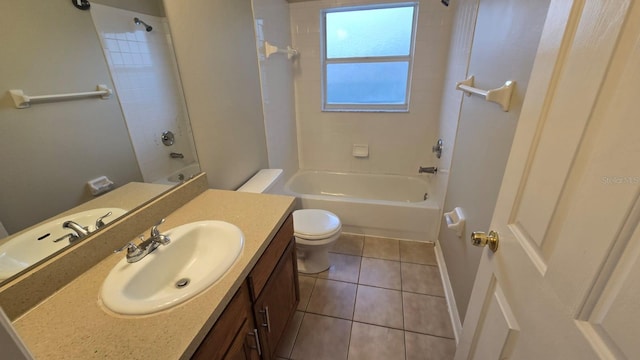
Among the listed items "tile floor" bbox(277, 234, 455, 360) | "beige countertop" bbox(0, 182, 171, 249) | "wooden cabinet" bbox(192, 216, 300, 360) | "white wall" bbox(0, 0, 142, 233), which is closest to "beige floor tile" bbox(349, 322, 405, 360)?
"tile floor" bbox(277, 234, 455, 360)

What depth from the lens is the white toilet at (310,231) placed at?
1783mm

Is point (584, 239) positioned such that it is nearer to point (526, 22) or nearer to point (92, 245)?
point (526, 22)

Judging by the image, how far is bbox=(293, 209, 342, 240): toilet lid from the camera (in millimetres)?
1786

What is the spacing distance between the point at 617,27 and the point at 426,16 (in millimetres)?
2297

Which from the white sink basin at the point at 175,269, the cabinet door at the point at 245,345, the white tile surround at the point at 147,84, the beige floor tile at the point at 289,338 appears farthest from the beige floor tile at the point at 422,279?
the white tile surround at the point at 147,84

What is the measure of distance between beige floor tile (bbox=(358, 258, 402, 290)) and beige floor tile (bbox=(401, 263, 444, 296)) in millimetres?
53

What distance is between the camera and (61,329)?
25.8 inches

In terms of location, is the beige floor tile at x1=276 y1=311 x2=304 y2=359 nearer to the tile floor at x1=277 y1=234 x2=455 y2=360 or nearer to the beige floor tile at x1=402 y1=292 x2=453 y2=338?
the tile floor at x1=277 y1=234 x2=455 y2=360

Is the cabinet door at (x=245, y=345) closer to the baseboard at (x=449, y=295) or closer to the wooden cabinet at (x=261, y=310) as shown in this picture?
the wooden cabinet at (x=261, y=310)

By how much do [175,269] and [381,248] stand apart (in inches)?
65.8

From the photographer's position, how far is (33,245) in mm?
757

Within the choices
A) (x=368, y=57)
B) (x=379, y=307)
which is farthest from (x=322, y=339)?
(x=368, y=57)

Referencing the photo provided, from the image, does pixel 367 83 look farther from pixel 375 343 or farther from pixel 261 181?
pixel 375 343

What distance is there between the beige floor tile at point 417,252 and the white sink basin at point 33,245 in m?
1.99
